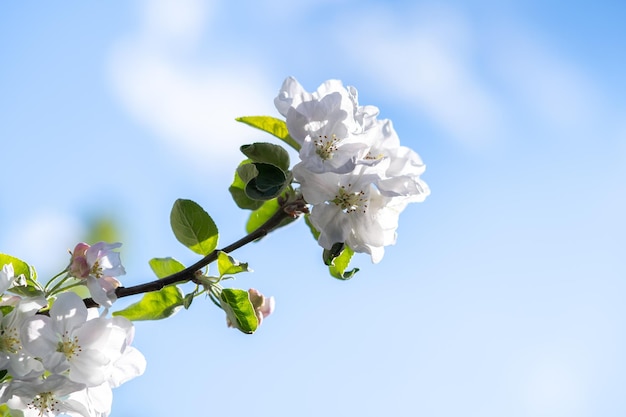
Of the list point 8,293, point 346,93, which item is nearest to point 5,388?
point 8,293

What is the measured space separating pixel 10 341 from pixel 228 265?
0.37 meters

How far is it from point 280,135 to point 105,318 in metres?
0.45

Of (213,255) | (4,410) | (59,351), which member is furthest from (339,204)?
(4,410)

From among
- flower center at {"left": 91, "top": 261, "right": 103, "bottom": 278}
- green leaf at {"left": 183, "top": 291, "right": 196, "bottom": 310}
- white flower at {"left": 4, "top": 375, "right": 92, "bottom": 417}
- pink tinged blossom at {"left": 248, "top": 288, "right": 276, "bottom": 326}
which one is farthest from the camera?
pink tinged blossom at {"left": 248, "top": 288, "right": 276, "bottom": 326}

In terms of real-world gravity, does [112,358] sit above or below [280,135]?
below

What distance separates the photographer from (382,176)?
54.2 inches

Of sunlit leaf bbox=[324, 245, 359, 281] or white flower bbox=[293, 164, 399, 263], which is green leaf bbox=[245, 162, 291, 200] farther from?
sunlit leaf bbox=[324, 245, 359, 281]

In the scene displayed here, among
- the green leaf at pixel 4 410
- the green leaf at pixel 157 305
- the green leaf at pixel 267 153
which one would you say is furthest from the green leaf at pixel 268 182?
the green leaf at pixel 4 410

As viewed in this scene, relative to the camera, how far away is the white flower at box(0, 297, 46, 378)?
1.20 metres

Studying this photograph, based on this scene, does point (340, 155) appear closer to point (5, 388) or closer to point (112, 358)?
point (112, 358)

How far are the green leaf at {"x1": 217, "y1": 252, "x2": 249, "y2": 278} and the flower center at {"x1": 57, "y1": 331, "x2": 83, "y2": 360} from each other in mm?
270

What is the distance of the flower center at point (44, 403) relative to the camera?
1.23 m

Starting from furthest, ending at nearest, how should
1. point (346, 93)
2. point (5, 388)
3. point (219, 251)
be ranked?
point (346, 93), point (219, 251), point (5, 388)

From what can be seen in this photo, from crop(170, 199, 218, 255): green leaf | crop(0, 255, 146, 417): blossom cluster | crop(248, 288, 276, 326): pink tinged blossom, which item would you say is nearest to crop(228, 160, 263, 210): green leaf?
crop(170, 199, 218, 255): green leaf
